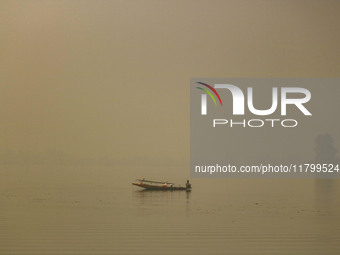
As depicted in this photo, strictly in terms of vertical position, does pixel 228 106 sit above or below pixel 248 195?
above

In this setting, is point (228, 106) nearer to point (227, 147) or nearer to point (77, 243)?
point (227, 147)

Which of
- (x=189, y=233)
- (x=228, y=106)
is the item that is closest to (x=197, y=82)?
(x=228, y=106)

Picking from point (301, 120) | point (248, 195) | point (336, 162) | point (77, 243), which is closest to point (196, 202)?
A: point (248, 195)

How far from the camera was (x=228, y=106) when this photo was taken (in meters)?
16.2

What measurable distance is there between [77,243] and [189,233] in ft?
5.98

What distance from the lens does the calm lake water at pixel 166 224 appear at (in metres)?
6.95

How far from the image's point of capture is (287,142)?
18281 millimetres

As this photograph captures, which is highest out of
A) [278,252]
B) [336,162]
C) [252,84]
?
[252,84]

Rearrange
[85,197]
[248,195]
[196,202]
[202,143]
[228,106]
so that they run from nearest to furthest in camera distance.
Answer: [196,202]
[85,197]
[248,195]
[228,106]
[202,143]

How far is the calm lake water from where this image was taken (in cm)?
695

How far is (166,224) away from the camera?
863 centimetres

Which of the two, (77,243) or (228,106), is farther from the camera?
(228,106)

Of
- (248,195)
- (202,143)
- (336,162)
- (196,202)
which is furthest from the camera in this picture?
(336,162)

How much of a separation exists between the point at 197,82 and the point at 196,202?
588 centimetres
